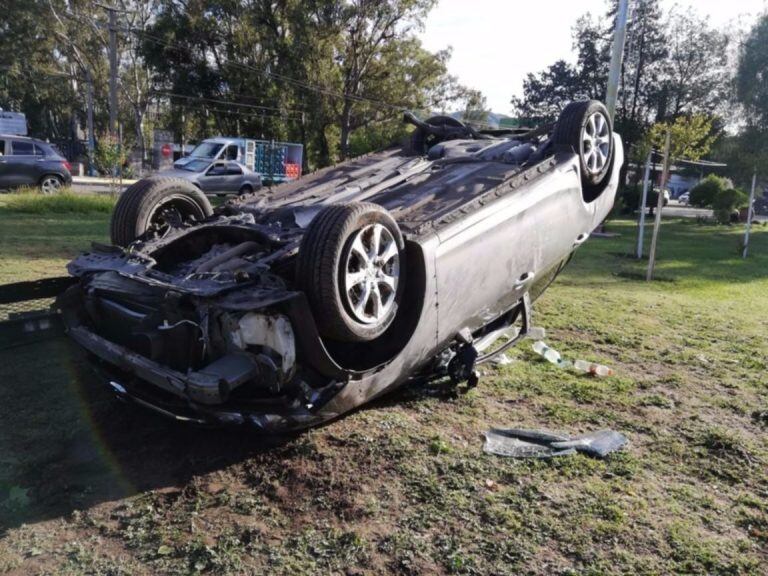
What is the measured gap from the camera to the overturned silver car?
3.09m

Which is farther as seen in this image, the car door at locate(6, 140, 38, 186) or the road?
the road

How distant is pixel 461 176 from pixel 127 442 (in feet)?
9.67

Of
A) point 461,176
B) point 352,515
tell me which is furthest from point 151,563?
point 461,176

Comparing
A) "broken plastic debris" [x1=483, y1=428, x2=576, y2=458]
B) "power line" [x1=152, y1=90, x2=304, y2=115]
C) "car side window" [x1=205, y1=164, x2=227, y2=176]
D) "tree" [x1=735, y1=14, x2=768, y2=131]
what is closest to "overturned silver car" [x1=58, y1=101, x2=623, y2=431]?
"broken plastic debris" [x1=483, y1=428, x2=576, y2=458]

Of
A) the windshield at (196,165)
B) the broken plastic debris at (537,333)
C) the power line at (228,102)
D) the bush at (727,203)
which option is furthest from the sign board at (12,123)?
the broken plastic debris at (537,333)

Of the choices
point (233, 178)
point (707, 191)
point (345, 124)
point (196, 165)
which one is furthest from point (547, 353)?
point (345, 124)

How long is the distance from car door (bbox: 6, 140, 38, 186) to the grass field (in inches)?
507

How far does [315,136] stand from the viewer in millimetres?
33500

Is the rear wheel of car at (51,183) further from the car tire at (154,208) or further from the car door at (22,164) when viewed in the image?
the car tire at (154,208)

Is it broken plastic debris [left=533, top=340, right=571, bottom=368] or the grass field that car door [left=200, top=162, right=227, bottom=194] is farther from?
broken plastic debris [left=533, top=340, right=571, bottom=368]

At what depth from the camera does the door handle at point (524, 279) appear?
14.9ft

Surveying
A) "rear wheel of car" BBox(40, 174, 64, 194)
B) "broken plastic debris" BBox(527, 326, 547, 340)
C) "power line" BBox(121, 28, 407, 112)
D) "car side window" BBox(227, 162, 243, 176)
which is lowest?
"broken plastic debris" BBox(527, 326, 547, 340)

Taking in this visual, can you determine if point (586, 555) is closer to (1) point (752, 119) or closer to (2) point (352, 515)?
(2) point (352, 515)

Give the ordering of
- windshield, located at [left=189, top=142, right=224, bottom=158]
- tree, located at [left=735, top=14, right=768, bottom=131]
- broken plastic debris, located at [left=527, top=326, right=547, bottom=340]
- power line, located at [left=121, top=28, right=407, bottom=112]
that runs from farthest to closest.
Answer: power line, located at [left=121, top=28, right=407, bottom=112] → tree, located at [left=735, top=14, right=768, bottom=131] → windshield, located at [left=189, top=142, right=224, bottom=158] → broken plastic debris, located at [left=527, top=326, right=547, bottom=340]
